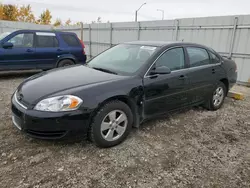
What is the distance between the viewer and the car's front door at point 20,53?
646cm

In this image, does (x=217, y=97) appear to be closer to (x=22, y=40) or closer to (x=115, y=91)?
(x=115, y=91)

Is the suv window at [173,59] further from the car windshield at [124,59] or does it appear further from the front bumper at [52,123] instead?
the front bumper at [52,123]

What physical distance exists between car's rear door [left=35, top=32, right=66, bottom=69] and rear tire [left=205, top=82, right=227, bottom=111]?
5255 millimetres

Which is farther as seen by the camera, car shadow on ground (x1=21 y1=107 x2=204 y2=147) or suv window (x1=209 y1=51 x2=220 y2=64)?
suv window (x1=209 y1=51 x2=220 y2=64)

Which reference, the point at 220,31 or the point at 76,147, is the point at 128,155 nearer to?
the point at 76,147

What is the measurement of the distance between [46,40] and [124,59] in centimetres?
461

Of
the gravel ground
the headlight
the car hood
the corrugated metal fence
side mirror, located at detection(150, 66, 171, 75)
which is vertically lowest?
the gravel ground

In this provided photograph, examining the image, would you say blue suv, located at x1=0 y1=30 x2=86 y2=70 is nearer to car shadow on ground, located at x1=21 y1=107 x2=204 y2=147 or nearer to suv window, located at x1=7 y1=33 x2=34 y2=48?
suv window, located at x1=7 y1=33 x2=34 y2=48

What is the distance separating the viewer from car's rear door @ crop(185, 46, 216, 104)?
3891mm

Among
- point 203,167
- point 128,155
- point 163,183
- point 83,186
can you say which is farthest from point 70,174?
point 203,167

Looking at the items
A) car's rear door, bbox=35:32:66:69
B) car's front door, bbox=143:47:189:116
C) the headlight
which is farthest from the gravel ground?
car's rear door, bbox=35:32:66:69

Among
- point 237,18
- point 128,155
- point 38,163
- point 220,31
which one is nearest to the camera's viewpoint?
point 38,163

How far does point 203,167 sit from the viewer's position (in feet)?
8.61

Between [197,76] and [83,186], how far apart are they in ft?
9.47
